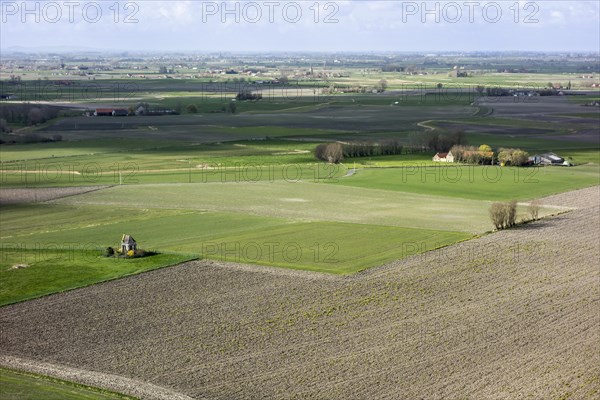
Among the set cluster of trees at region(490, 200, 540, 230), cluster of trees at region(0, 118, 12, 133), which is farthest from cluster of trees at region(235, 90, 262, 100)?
cluster of trees at region(490, 200, 540, 230)

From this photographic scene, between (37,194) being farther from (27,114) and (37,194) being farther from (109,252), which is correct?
(27,114)

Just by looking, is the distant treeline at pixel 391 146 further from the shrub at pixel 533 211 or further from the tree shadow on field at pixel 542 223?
the tree shadow on field at pixel 542 223

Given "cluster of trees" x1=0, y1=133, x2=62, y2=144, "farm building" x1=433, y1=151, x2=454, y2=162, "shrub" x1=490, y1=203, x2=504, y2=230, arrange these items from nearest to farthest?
"shrub" x1=490, y1=203, x2=504, y2=230
"farm building" x1=433, y1=151, x2=454, y2=162
"cluster of trees" x1=0, y1=133, x2=62, y2=144

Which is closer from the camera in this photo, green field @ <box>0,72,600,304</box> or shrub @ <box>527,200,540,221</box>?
green field @ <box>0,72,600,304</box>

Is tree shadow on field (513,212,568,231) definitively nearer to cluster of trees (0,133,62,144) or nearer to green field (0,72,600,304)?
green field (0,72,600,304)

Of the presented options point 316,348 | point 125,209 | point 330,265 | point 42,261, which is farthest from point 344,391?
point 125,209
